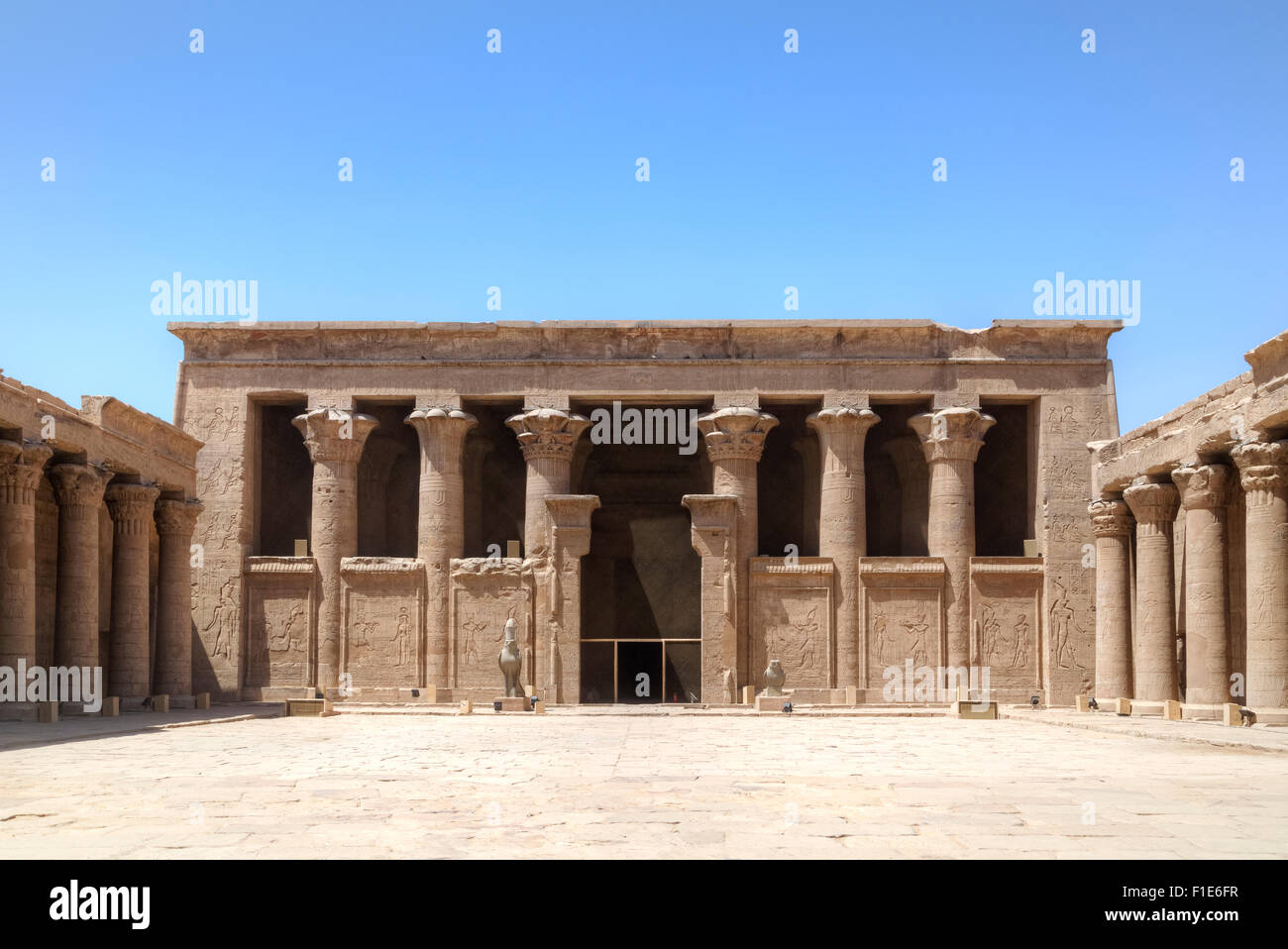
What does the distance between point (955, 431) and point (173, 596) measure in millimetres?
18477

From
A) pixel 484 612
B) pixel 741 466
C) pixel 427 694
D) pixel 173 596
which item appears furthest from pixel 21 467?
pixel 741 466

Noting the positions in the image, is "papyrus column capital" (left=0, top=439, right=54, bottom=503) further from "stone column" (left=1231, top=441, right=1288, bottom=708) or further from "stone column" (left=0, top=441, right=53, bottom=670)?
"stone column" (left=1231, top=441, right=1288, bottom=708)

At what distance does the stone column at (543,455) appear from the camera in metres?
32.3

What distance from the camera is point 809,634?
32188 millimetres

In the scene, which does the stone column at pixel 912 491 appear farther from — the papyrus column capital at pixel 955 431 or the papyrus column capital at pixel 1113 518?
the papyrus column capital at pixel 1113 518

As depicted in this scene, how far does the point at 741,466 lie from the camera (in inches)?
1286

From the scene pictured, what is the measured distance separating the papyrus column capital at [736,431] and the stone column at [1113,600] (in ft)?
26.6

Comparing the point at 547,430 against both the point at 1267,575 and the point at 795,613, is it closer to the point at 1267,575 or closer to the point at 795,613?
the point at 795,613

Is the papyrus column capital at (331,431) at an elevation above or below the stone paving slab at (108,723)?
above

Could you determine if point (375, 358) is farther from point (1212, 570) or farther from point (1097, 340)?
point (1212, 570)

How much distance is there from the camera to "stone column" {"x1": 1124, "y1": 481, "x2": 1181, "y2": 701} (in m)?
25.0

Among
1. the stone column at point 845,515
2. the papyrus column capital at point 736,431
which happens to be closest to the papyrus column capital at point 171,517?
the papyrus column capital at point 736,431

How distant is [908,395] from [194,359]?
1801 centimetres

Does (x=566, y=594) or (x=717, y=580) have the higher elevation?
(x=717, y=580)
